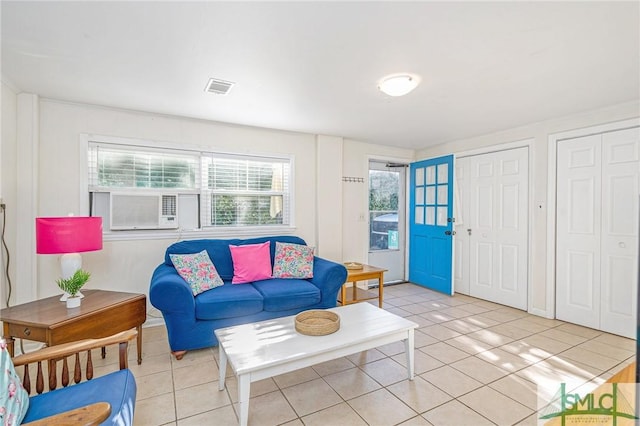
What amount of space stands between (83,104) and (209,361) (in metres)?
2.72

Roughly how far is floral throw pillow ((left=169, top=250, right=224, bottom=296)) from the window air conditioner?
21.1 inches

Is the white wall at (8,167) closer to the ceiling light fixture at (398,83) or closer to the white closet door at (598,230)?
the ceiling light fixture at (398,83)

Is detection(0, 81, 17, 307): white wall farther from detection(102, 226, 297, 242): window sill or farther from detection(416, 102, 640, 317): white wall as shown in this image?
detection(416, 102, 640, 317): white wall

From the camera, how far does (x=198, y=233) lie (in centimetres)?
341

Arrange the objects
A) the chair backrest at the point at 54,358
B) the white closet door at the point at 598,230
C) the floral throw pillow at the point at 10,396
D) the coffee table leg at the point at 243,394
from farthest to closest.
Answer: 1. the white closet door at the point at 598,230
2. the coffee table leg at the point at 243,394
3. the chair backrest at the point at 54,358
4. the floral throw pillow at the point at 10,396

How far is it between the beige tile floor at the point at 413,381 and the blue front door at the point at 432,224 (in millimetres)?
1360

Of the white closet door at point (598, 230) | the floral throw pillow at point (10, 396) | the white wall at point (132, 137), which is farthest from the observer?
the white closet door at point (598, 230)

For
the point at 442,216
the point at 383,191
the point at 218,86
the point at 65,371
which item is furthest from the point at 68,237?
the point at 442,216

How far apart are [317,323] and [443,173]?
3358mm


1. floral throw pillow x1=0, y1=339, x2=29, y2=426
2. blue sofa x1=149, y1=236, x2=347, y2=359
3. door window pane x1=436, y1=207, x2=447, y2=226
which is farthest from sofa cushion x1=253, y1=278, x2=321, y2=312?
door window pane x1=436, y1=207, x2=447, y2=226

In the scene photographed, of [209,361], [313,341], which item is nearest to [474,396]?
[313,341]

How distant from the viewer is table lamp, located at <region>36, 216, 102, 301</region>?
212 cm

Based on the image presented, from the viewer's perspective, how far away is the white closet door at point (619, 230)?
9.28ft

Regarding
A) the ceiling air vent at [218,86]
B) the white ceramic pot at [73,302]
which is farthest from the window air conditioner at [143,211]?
the ceiling air vent at [218,86]
